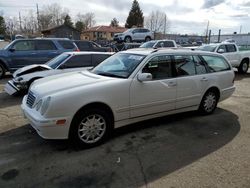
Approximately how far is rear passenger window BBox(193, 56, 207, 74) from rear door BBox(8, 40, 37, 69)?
802 centimetres

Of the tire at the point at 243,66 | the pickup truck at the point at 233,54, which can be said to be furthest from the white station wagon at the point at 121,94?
the tire at the point at 243,66

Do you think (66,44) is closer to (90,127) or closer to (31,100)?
(31,100)

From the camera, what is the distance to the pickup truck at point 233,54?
1230cm

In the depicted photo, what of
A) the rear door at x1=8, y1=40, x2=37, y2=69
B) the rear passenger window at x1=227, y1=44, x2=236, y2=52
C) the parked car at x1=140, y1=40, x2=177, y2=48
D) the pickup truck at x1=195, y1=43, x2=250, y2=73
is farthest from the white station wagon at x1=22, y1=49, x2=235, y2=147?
the parked car at x1=140, y1=40, x2=177, y2=48

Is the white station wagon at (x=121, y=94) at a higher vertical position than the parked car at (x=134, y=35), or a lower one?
lower

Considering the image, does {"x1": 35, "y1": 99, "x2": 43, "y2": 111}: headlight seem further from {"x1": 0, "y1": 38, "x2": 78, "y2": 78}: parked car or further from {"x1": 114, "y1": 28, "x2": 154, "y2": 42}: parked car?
{"x1": 114, "y1": 28, "x2": 154, "y2": 42}: parked car

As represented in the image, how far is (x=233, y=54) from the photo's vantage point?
494 inches

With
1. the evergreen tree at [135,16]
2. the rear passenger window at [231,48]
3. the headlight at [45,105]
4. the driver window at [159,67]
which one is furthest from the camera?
the evergreen tree at [135,16]

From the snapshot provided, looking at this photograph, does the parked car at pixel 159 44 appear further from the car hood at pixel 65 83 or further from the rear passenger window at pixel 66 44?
the car hood at pixel 65 83

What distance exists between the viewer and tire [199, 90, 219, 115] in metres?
5.45

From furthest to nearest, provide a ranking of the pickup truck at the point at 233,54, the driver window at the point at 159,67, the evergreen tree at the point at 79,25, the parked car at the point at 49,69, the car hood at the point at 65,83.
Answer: the evergreen tree at the point at 79,25
the pickup truck at the point at 233,54
the parked car at the point at 49,69
the driver window at the point at 159,67
the car hood at the point at 65,83

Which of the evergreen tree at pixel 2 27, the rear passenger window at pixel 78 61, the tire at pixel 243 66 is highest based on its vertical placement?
the evergreen tree at pixel 2 27

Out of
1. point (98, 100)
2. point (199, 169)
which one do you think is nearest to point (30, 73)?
point (98, 100)

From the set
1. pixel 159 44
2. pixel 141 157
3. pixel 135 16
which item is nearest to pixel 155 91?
pixel 141 157
